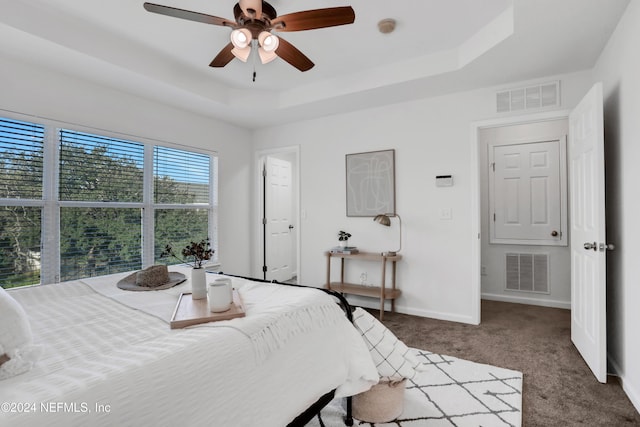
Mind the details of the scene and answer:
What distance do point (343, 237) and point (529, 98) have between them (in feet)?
7.80

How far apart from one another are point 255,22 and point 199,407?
1.98 metres

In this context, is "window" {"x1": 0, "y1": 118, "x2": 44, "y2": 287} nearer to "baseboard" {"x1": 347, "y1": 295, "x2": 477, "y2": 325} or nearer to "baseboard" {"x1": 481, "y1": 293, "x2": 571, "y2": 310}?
"baseboard" {"x1": 347, "y1": 295, "x2": 477, "y2": 325}

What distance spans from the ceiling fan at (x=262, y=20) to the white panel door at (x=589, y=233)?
1.90 meters

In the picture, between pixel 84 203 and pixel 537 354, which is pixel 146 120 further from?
pixel 537 354

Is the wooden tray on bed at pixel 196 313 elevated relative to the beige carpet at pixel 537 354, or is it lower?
elevated

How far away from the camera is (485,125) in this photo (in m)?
3.25

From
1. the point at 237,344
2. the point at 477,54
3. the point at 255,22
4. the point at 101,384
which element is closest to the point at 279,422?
the point at 237,344

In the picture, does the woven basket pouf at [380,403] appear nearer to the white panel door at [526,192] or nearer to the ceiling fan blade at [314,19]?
the ceiling fan blade at [314,19]

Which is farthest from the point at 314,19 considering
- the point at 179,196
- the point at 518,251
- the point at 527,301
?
the point at 527,301

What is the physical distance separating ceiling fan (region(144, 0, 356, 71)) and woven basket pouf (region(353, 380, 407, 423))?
6.75 ft

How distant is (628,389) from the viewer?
199cm

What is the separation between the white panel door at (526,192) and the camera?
4.01 metres

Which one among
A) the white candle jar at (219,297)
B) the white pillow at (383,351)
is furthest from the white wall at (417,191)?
the white candle jar at (219,297)

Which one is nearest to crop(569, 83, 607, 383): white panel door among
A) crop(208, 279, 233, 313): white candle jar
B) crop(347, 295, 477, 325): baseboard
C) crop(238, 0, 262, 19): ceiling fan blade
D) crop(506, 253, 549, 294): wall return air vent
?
crop(347, 295, 477, 325): baseboard
